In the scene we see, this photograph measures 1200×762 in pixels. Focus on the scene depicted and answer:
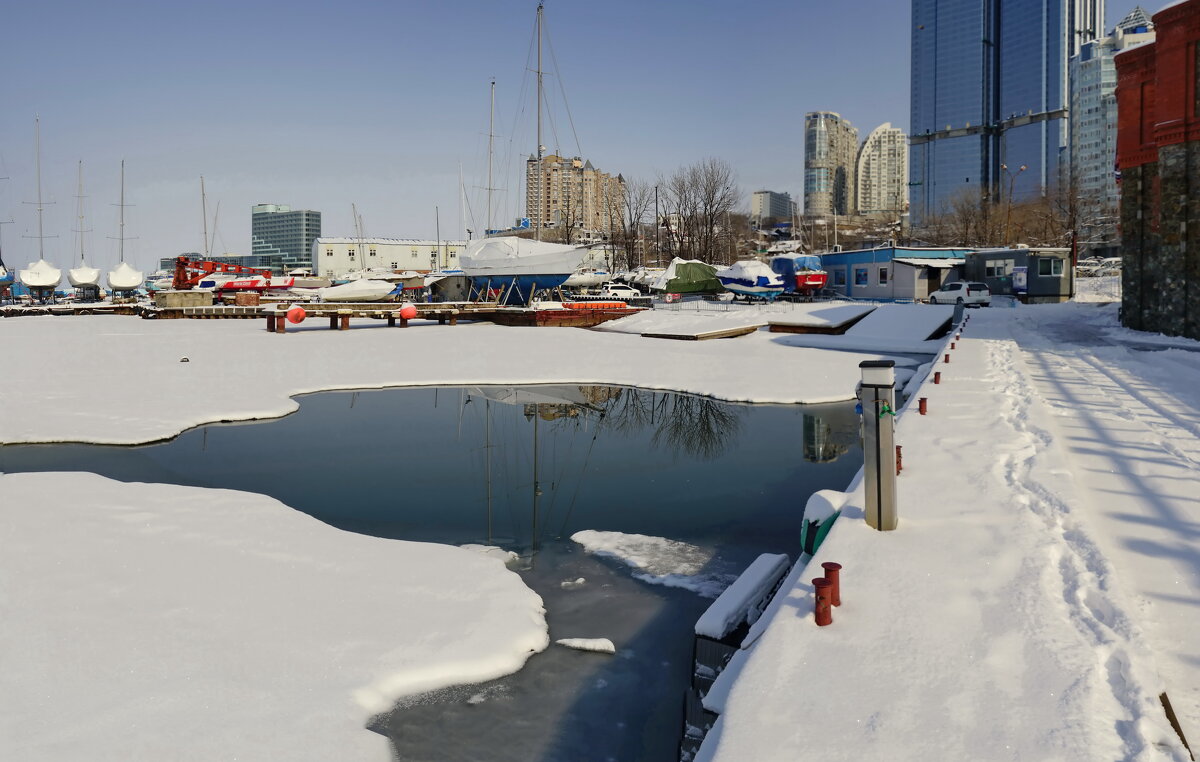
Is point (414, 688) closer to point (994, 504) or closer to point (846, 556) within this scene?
point (846, 556)

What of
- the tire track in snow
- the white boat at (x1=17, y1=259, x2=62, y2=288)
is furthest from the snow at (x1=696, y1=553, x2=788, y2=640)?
the white boat at (x1=17, y1=259, x2=62, y2=288)

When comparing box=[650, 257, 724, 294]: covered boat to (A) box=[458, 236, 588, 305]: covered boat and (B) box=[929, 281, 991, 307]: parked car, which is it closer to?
(A) box=[458, 236, 588, 305]: covered boat

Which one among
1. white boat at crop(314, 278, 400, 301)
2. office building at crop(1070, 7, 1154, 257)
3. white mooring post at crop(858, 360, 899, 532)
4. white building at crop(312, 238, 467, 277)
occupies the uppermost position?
office building at crop(1070, 7, 1154, 257)

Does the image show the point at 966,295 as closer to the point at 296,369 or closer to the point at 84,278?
the point at 296,369

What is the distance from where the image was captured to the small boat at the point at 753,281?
4912cm

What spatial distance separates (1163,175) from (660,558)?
74.6 ft

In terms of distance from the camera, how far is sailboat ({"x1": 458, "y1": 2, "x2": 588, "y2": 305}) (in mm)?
42375

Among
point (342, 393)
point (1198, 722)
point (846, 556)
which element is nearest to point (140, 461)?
point (342, 393)

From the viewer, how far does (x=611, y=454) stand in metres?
13.1

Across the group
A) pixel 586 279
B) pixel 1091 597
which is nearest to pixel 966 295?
pixel 586 279

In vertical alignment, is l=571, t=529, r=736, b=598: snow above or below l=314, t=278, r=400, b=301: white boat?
below

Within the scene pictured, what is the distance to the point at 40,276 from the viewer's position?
76062 mm

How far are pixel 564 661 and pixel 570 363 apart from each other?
18.7 meters

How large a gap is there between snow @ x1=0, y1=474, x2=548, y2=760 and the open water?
0.38m
